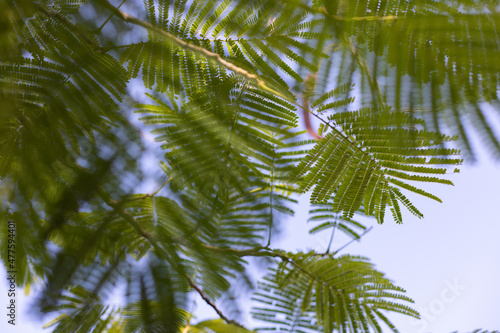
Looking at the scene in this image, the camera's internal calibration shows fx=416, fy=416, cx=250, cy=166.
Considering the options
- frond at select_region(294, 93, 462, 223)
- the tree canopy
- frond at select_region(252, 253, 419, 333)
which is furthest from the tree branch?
frond at select_region(252, 253, 419, 333)

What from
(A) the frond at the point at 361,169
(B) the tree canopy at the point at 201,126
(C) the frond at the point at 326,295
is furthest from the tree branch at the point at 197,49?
(C) the frond at the point at 326,295

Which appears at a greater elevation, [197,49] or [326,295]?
[197,49]

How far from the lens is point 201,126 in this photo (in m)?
0.64

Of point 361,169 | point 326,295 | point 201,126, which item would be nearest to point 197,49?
point 201,126

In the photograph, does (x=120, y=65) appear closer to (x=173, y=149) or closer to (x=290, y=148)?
(x=173, y=149)

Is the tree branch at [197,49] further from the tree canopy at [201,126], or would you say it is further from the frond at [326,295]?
the frond at [326,295]

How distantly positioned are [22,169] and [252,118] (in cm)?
38

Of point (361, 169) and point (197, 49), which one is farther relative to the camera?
point (361, 169)

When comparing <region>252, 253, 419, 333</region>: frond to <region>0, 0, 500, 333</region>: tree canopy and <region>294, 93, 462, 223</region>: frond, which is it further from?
<region>294, 93, 462, 223</region>: frond

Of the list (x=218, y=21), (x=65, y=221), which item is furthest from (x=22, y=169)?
(x=218, y=21)

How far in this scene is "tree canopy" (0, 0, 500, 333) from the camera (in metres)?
0.41

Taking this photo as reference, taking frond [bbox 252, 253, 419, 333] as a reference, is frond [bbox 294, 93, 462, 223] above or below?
above

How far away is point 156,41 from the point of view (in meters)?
0.68

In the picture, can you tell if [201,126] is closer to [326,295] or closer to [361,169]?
[361,169]
